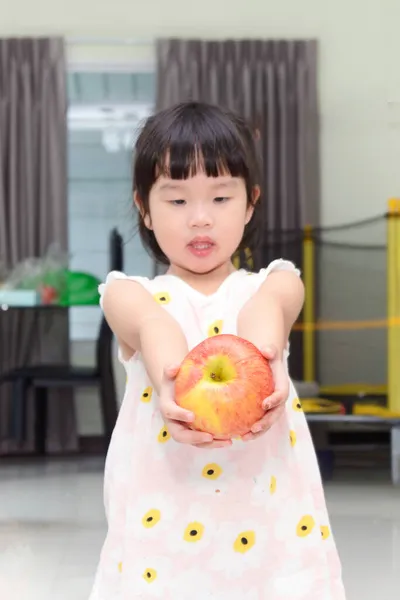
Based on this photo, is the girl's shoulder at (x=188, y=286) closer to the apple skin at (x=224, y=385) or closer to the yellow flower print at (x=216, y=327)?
the yellow flower print at (x=216, y=327)

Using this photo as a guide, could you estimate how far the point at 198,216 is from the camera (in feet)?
3.55

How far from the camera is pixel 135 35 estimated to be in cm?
566

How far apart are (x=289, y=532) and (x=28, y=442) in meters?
4.57

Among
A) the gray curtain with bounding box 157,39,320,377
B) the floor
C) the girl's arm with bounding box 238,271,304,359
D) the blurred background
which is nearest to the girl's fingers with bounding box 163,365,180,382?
the girl's arm with bounding box 238,271,304,359

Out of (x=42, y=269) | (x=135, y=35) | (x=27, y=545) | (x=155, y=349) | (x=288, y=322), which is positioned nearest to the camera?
(x=155, y=349)

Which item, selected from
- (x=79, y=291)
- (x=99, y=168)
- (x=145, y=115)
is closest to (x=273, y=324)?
(x=79, y=291)

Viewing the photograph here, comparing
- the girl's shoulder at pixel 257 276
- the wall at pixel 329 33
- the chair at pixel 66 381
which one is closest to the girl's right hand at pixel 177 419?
the girl's shoulder at pixel 257 276

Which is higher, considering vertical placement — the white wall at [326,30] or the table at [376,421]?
the white wall at [326,30]

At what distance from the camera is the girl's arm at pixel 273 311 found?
3.46 feet

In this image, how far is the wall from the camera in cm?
560

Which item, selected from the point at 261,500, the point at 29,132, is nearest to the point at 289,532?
the point at 261,500

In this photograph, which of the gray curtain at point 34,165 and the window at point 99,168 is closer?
the gray curtain at point 34,165

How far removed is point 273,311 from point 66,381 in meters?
3.88

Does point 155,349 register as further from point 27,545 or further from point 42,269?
point 42,269
